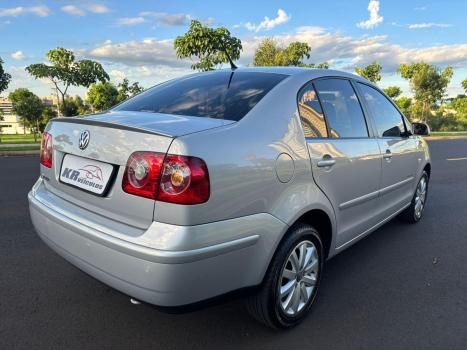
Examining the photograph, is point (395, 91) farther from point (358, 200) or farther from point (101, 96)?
point (358, 200)

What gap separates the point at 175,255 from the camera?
70.9 inches

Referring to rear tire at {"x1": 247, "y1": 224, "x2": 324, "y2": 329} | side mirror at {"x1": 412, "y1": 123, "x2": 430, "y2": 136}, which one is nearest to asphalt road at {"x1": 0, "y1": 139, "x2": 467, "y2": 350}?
rear tire at {"x1": 247, "y1": 224, "x2": 324, "y2": 329}

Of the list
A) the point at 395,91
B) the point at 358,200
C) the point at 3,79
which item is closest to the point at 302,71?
the point at 358,200

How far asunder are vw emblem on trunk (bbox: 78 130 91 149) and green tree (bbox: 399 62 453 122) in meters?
35.3

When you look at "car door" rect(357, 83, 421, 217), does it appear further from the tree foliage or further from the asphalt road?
the tree foliage

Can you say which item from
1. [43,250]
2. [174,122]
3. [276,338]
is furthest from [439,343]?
[43,250]

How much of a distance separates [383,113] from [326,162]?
1.51 m

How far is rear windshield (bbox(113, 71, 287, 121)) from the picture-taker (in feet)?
8.07

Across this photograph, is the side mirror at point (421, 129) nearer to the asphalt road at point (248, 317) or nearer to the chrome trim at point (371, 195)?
the chrome trim at point (371, 195)

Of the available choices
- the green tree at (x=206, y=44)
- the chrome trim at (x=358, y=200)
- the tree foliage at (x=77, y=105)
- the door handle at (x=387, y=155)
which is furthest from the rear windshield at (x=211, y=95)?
the tree foliage at (x=77, y=105)

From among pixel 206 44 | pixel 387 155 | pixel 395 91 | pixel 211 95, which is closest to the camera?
pixel 211 95

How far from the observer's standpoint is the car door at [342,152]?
2619mm

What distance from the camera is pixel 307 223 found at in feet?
8.54

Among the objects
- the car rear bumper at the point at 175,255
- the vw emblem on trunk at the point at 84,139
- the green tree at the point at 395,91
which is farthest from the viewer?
the green tree at the point at 395,91
